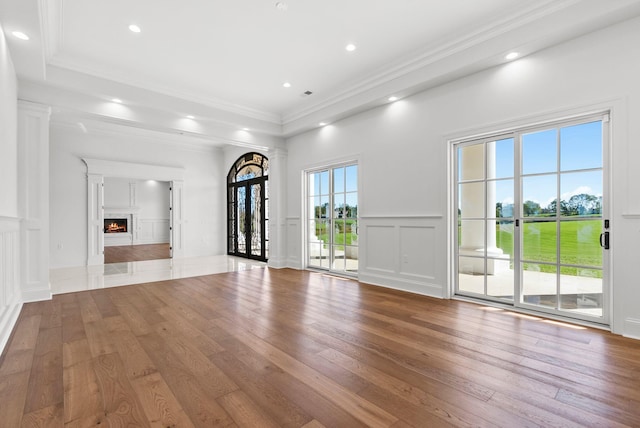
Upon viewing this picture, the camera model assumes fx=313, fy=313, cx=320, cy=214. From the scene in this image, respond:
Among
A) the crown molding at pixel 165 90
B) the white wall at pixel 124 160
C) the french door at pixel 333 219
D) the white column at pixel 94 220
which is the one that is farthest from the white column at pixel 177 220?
the french door at pixel 333 219

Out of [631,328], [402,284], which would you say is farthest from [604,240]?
[402,284]

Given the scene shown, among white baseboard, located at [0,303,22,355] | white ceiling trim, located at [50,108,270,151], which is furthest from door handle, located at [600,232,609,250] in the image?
white ceiling trim, located at [50,108,270,151]

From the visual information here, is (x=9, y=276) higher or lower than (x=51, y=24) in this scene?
lower

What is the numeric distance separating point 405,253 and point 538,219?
1709 mm

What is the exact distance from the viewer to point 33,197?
4031 mm

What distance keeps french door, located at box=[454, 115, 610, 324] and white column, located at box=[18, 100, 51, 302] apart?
17.8 feet

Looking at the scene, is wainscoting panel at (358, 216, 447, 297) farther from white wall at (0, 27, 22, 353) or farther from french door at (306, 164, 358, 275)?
white wall at (0, 27, 22, 353)

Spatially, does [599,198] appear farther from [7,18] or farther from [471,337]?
[7,18]

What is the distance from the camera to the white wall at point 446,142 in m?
2.79

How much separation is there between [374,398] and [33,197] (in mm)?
4750

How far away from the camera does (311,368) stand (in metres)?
2.19

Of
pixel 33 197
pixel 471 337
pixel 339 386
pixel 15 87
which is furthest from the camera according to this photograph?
pixel 33 197

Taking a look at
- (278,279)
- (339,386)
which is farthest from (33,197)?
(339,386)

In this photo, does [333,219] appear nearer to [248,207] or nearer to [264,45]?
[264,45]
